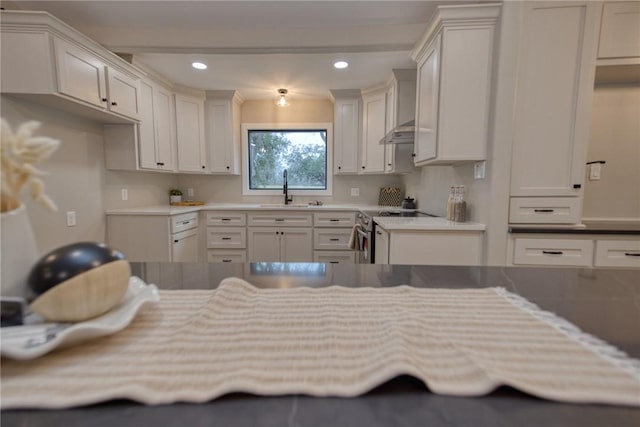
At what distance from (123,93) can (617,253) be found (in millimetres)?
3834


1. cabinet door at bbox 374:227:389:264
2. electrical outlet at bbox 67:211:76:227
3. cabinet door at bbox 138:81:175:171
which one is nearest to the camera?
cabinet door at bbox 374:227:389:264

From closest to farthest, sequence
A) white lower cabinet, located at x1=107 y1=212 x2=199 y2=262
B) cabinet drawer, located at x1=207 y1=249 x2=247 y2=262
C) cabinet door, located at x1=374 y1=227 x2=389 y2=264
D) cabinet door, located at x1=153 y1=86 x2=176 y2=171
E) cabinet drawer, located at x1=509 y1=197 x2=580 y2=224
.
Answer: cabinet drawer, located at x1=509 y1=197 x2=580 y2=224
cabinet door, located at x1=374 y1=227 x2=389 y2=264
white lower cabinet, located at x1=107 y1=212 x2=199 y2=262
cabinet door, located at x1=153 y1=86 x2=176 y2=171
cabinet drawer, located at x1=207 y1=249 x2=247 y2=262

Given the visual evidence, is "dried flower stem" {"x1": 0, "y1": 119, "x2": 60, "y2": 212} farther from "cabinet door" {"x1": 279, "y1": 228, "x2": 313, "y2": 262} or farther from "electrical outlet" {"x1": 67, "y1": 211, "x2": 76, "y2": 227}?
"cabinet door" {"x1": 279, "y1": 228, "x2": 313, "y2": 262}

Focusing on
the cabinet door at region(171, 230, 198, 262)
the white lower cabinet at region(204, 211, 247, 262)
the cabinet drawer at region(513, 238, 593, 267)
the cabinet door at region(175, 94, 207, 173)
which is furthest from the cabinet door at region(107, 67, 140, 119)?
the cabinet drawer at region(513, 238, 593, 267)

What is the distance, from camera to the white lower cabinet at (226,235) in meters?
3.40

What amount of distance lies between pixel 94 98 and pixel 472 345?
279cm

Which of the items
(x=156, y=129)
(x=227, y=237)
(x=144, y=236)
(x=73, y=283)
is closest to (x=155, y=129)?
(x=156, y=129)

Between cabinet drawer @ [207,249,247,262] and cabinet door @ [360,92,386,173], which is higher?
cabinet door @ [360,92,386,173]

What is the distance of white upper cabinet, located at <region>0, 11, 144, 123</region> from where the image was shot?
5.75 ft

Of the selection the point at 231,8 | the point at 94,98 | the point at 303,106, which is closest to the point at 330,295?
the point at 231,8

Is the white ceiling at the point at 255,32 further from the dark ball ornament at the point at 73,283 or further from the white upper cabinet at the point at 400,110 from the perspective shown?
the dark ball ornament at the point at 73,283

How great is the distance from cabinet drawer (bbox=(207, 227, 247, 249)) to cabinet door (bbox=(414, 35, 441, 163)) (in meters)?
2.17

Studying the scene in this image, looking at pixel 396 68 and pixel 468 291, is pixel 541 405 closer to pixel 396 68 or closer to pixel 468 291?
pixel 468 291

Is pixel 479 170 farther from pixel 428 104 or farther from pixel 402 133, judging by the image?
pixel 402 133
